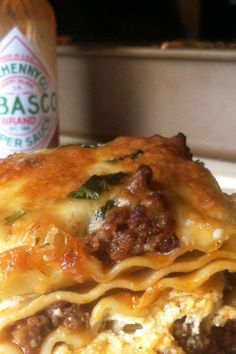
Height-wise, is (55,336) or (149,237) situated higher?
(149,237)

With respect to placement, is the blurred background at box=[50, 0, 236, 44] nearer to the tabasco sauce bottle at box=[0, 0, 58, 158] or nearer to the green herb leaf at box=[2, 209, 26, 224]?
the tabasco sauce bottle at box=[0, 0, 58, 158]

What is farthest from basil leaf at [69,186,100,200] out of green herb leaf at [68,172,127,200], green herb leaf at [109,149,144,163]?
green herb leaf at [109,149,144,163]

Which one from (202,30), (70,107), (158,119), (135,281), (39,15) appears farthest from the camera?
(202,30)

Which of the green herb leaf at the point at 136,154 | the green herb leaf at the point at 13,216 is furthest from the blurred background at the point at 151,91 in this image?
the green herb leaf at the point at 13,216

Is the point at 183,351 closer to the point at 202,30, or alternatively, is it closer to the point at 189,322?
the point at 189,322

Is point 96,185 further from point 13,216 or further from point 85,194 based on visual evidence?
point 13,216

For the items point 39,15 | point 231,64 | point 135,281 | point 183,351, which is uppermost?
point 39,15

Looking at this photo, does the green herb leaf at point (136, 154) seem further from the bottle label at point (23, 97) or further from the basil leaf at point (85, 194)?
the bottle label at point (23, 97)

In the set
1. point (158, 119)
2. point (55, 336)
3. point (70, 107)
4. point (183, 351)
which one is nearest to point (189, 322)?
point (183, 351)

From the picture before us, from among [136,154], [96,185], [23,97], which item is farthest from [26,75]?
[96,185]
